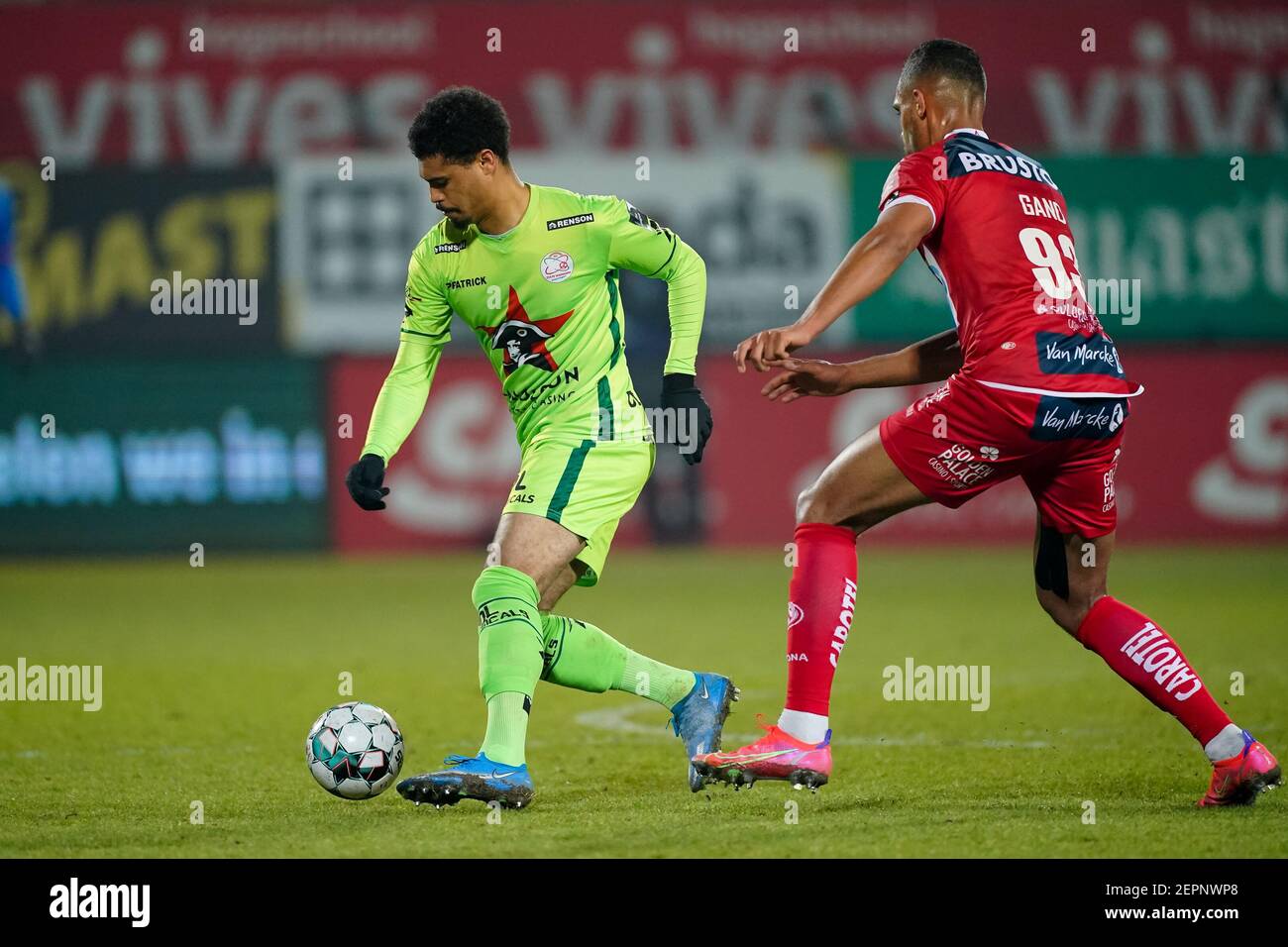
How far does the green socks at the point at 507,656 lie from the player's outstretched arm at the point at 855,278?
38.0 inches

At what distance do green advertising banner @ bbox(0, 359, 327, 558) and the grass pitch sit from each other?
1.96m

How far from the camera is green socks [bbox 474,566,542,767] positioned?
16.4 ft

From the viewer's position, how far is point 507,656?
506 cm

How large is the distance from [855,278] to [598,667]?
1.57 m

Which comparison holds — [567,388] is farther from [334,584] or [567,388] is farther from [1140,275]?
[1140,275]

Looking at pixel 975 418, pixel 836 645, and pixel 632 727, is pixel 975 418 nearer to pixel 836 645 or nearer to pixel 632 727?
pixel 836 645

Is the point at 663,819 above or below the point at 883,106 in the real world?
below

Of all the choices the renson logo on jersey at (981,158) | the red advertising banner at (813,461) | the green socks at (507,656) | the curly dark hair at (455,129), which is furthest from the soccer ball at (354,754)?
the red advertising banner at (813,461)

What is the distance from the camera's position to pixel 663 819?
15.8 feet

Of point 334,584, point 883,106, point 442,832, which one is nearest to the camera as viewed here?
point 442,832

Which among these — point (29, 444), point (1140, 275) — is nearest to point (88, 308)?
point (29, 444)

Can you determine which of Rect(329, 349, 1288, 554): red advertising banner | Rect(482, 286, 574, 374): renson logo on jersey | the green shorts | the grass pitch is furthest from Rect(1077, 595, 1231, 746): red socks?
Rect(329, 349, 1288, 554): red advertising banner

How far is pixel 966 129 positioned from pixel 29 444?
40.5 ft

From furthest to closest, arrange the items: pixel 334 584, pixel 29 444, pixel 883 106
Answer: pixel 883 106 < pixel 29 444 < pixel 334 584
